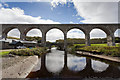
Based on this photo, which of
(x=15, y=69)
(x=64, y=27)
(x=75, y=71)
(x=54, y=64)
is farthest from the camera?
(x=64, y=27)

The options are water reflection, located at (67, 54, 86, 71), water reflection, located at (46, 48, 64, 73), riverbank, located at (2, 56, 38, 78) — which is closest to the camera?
riverbank, located at (2, 56, 38, 78)

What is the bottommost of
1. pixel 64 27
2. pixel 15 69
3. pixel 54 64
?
pixel 54 64

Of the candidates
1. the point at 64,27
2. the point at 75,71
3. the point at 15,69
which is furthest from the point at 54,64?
the point at 64,27

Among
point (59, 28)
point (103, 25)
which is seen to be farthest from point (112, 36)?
point (59, 28)

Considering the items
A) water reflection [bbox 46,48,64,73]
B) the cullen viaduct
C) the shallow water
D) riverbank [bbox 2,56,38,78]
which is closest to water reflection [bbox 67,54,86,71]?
the shallow water

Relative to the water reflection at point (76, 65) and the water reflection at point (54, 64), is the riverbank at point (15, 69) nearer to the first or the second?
the water reflection at point (54, 64)

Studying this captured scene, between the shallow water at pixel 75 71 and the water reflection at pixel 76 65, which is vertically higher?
the shallow water at pixel 75 71

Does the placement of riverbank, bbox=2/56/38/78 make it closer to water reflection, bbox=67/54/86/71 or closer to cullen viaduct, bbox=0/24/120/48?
water reflection, bbox=67/54/86/71

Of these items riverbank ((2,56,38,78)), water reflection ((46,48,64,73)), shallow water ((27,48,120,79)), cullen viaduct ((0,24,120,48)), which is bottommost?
water reflection ((46,48,64,73))

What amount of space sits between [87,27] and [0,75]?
A: 1301 inches

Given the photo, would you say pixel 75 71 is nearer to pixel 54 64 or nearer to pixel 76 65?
pixel 76 65

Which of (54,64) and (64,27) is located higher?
(64,27)

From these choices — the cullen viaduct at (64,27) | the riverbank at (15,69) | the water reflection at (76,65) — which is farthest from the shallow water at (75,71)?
the cullen viaduct at (64,27)

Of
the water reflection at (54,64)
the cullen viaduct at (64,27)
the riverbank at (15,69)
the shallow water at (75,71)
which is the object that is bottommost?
the water reflection at (54,64)
